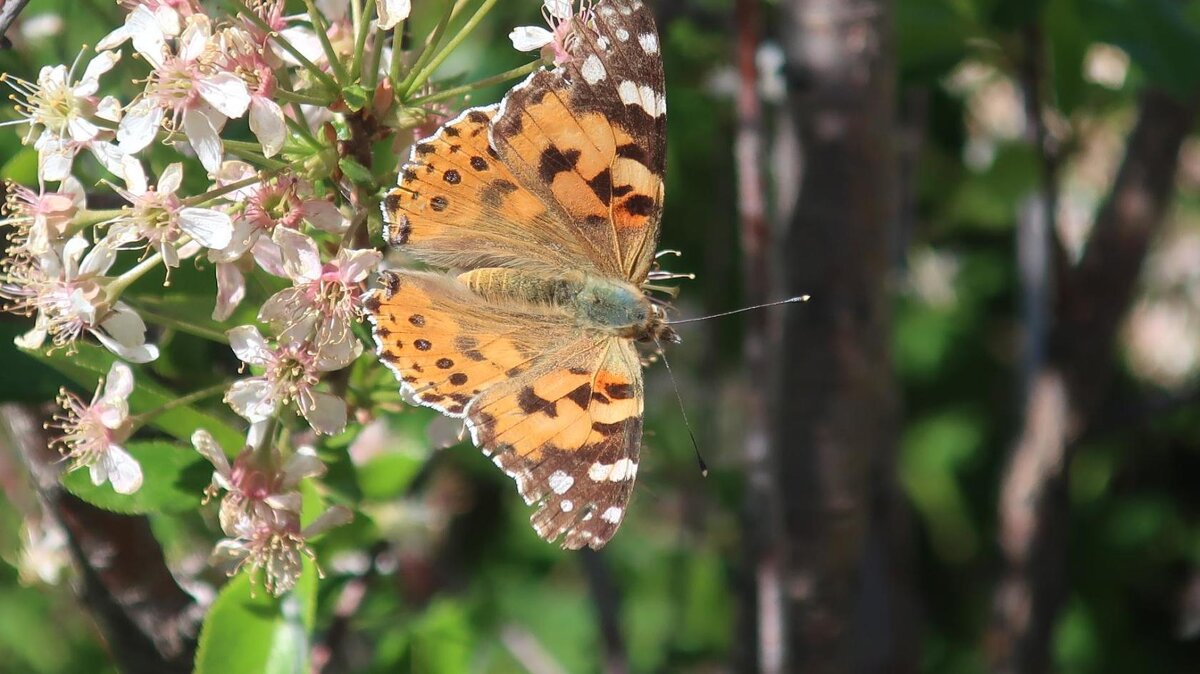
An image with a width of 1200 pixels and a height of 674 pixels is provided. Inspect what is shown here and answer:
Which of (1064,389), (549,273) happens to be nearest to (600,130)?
(549,273)

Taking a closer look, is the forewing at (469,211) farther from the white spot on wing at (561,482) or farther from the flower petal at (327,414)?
the white spot on wing at (561,482)

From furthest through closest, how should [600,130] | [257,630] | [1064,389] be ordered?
[1064,389], [600,130], [257,630]

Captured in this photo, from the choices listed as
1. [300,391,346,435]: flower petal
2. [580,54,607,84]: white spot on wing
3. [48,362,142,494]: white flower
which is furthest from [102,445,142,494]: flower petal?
[580,54,607,84]: white spot on wing

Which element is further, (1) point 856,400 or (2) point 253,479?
(1) point 856,400

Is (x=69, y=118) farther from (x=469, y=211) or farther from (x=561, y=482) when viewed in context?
(x=561, y=482)

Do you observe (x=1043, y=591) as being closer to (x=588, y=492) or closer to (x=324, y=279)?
(x=588, y=492)

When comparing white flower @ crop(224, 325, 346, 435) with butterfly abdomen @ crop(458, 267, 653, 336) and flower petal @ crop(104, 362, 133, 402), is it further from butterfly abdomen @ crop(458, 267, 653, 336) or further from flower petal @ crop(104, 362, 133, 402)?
butterfly abdomen @ crop(458, 267, 653, 336)
